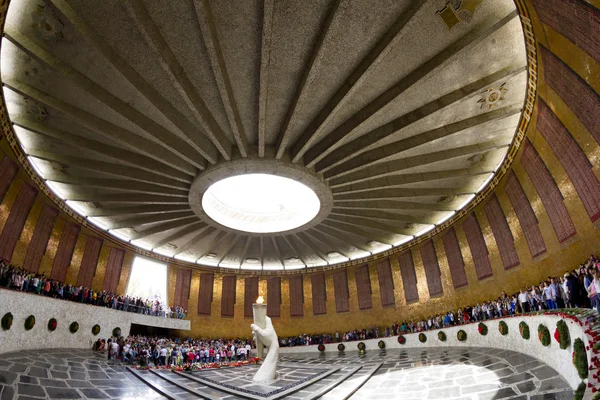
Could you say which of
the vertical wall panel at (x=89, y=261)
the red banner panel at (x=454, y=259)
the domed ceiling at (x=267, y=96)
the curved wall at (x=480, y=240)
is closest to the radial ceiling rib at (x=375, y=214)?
the domed ceiling at (x=267, y=96)

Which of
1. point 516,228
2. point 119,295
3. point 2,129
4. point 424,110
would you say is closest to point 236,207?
point 119,295

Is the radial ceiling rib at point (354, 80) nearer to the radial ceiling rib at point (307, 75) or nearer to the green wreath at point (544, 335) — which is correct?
the radial ceiling rib at point (307, 75)

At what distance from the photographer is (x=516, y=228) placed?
14.8 metres

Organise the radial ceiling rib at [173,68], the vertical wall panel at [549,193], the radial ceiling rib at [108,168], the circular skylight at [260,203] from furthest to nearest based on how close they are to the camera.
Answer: the circular skylight at [260,203] → the radial ceiling rib at [108,168] → the vertical wall panel at [549,193] → the radial ceiling rib at [173,68]

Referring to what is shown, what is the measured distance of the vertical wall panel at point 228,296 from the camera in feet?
89.9

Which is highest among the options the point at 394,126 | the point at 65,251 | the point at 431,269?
the point at 394,126

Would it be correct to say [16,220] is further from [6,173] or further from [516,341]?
[516,341]

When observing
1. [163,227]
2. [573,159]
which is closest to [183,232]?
[163,227]

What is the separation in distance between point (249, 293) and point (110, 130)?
63.5 feet

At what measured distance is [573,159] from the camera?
10.6m

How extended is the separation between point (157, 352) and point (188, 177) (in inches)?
336

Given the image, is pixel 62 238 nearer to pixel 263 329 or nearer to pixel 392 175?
pixel 263 329

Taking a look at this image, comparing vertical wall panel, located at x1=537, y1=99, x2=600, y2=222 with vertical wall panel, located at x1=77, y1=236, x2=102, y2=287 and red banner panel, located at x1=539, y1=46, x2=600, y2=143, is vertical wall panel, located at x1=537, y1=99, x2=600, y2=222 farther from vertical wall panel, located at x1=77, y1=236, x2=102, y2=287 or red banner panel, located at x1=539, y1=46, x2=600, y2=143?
vertical wall panel, located at x1=77, y1=236, x2=102, y2=287

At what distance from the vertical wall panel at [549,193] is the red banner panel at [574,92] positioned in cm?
305
